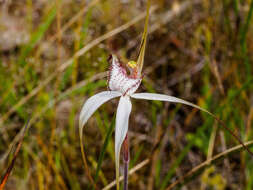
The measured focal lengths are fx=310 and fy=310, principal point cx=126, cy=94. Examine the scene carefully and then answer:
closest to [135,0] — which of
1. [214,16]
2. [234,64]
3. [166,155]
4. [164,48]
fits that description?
[164,48]

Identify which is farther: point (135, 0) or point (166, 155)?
point (135, 0)

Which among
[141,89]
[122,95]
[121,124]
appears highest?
[141,89]

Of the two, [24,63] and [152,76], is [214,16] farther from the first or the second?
[24,63]

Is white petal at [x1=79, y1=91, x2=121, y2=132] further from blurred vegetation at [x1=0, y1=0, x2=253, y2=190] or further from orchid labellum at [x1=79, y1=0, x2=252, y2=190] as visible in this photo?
blurred vegetation at [x1=0, y1=0, x2=253, y2=190]

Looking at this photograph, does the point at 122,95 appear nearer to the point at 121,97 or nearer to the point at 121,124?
the point at 121,97

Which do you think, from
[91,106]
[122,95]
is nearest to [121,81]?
[122,95]

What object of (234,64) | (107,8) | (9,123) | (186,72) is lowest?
(9,123)

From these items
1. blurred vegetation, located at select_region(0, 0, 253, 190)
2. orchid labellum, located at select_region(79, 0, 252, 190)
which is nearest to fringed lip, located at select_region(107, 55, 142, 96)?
orchid labellum, located at select_region(79, 0, 252, 190)
